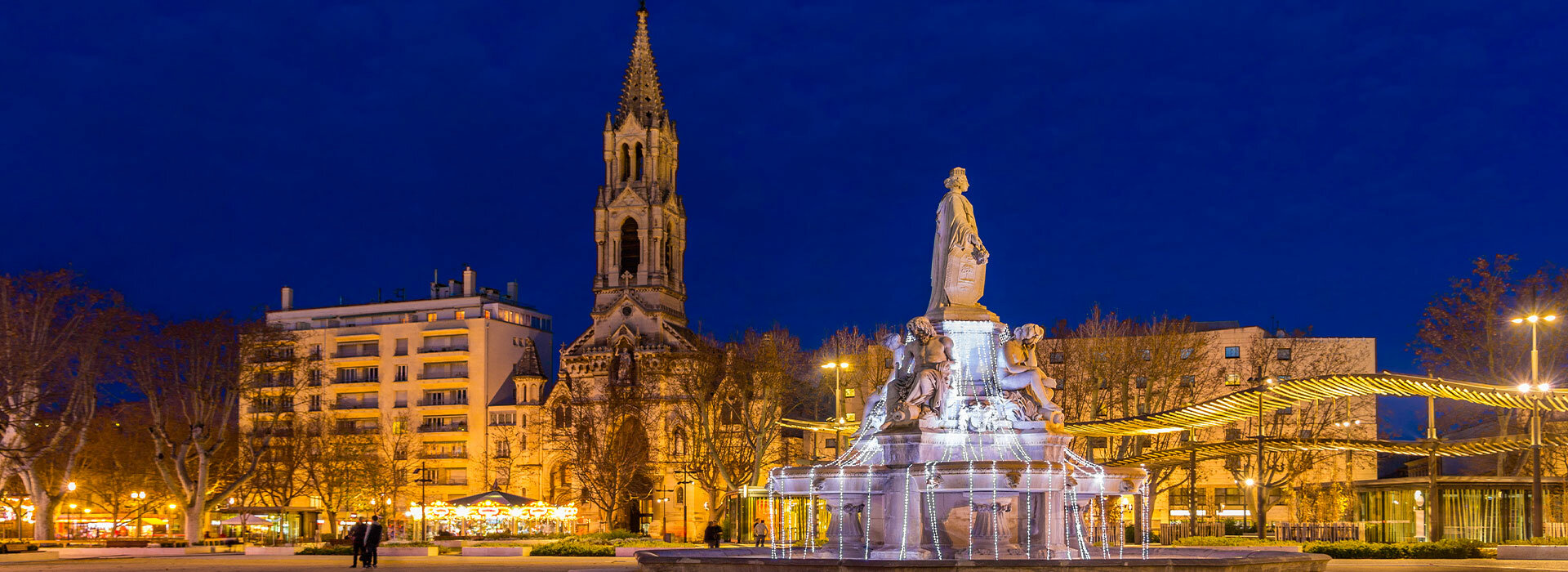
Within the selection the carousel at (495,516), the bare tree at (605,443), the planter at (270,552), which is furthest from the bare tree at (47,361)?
the bare tree at (605,443)

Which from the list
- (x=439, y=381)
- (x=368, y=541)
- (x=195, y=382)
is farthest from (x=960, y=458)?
(x=439, y=381)

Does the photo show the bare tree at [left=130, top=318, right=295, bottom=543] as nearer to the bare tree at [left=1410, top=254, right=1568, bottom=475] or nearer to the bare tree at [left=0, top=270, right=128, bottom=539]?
the bare tree at [left=0, top=270, right=128, bottom=539]

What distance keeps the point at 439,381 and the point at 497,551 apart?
196 ft

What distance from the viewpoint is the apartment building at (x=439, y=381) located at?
97.8 m

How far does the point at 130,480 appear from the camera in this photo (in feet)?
273

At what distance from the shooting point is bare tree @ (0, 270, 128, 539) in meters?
43.5

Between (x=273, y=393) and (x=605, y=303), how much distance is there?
22.7 metres

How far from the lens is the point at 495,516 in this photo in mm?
72812

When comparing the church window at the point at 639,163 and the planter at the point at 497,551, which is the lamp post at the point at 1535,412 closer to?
the planter at the point at 497,551

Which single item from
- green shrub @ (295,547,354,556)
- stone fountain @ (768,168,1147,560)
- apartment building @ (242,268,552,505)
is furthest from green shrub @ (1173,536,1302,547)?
apartment building @ (242,268,552,505)

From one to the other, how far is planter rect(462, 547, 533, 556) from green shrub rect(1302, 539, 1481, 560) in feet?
69.7

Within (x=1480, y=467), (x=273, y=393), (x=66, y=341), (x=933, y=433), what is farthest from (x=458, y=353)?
(x=933, y=433)

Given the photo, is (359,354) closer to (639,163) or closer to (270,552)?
(639,163)

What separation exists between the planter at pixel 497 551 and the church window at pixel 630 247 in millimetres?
57333
